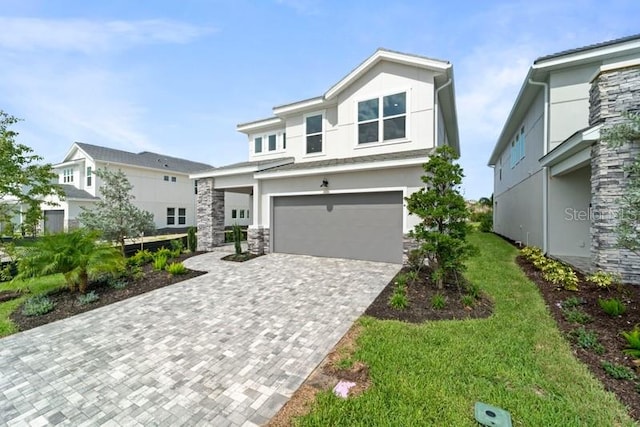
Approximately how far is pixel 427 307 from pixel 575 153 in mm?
6693

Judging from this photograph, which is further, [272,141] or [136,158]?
[136,158]

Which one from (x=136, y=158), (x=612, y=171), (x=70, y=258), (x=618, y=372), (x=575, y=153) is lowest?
(x=618, y=372)

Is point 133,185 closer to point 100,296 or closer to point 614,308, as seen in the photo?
point 100,296

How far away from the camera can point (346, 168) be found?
366 inches

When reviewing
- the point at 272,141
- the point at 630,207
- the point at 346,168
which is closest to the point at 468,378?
the point at 630,207

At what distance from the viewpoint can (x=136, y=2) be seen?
7121 mm

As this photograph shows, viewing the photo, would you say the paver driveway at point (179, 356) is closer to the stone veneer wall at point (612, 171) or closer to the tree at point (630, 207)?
the tree at point (630, 207)

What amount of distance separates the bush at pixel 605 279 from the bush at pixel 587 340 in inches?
92.0

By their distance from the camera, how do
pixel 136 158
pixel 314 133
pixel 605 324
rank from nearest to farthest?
pixel 605 324 → pixel 314 133 → pixel 136 158

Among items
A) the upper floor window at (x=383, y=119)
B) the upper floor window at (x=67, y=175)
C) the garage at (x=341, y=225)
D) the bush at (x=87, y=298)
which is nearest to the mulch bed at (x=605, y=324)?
the garage at (x=341, y=225)

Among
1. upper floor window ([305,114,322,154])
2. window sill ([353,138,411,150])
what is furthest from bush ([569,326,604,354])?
upper floor window ([305,114,322,154])

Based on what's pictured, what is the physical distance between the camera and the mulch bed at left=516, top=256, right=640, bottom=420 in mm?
3012

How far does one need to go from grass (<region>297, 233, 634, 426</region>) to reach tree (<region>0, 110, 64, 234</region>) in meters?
10.9

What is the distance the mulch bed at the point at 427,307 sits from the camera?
498 cm
